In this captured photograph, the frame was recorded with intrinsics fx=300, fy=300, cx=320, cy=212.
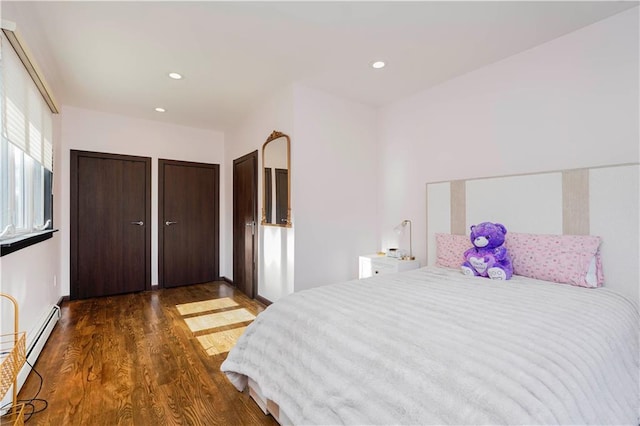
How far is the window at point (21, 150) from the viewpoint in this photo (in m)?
1.79

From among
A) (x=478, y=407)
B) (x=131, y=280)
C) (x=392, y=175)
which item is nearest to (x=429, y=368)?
(x=478, y=407)

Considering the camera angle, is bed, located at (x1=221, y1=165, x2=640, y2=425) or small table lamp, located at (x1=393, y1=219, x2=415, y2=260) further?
small table lamp, located at (x1=393, y1=219, x2=415, y2=260)

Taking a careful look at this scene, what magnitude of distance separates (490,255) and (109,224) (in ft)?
14.6

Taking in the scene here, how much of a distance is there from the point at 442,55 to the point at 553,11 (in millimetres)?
752

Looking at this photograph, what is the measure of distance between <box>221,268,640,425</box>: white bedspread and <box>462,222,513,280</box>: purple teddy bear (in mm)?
351

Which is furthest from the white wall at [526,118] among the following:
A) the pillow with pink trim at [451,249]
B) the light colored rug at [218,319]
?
the light colored rug at [218,319]

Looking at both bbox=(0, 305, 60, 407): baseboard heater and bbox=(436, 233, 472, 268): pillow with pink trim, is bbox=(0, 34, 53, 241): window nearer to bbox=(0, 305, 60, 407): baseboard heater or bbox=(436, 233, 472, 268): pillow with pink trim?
bbox=(0, 305, 60, 407): baseboard heater

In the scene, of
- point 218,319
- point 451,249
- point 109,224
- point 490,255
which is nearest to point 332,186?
point 451,249

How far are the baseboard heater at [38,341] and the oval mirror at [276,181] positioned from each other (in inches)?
85.1

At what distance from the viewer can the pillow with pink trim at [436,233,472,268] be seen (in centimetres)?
266

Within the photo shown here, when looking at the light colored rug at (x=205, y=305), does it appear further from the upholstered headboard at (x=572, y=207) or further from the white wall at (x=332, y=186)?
the upholstered headboard at (x=572, y=207)

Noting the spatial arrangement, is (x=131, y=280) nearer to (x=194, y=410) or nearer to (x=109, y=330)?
(x=109, y=330)

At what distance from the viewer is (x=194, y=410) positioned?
168cm

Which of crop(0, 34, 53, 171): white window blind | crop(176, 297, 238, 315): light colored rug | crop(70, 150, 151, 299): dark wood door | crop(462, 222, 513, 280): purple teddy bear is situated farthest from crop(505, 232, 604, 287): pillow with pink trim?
crop(70, 150, 151, 299): dark wood door
